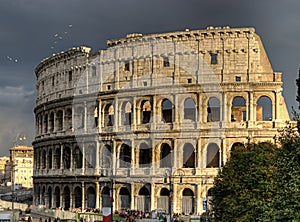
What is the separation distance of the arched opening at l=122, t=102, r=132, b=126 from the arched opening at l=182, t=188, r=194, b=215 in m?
8.63

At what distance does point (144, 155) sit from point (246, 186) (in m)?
25.3

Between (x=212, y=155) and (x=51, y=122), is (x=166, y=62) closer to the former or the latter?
(x=212, y=155)

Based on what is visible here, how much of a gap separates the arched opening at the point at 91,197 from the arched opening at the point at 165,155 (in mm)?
7366

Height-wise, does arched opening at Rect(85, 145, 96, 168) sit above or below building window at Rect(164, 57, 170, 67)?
below

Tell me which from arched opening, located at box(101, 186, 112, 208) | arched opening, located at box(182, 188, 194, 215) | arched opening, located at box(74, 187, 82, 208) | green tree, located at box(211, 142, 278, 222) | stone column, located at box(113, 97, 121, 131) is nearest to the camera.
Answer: green tree, located at box(211, 142, 278, 222)

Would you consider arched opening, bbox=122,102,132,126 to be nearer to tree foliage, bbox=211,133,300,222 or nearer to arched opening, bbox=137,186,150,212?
arched opening, bbox=137,186,150,212

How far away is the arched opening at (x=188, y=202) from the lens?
52375 millimetres

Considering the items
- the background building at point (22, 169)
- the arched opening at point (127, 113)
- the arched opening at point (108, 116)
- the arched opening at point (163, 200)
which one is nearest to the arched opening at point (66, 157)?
the arched opening at point (108, 116)

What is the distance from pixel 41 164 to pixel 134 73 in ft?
54.8

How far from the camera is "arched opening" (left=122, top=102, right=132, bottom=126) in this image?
5731 cm

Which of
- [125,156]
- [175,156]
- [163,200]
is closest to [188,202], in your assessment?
[163,200]

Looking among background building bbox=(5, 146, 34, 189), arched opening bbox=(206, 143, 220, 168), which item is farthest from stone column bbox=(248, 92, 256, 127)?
background building bbox=(5, 146, 34, 189)

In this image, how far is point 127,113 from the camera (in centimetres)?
5834

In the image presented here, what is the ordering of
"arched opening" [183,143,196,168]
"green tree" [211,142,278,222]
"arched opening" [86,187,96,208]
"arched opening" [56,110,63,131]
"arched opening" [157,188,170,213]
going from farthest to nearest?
"arched opening" [56,110,63,131] → "arched opening" [86,187,96,208] → "arched opening" [183,143,196,168] → "arched opening" [157,188,170,213] → "green tree" [211,142,278,222]
